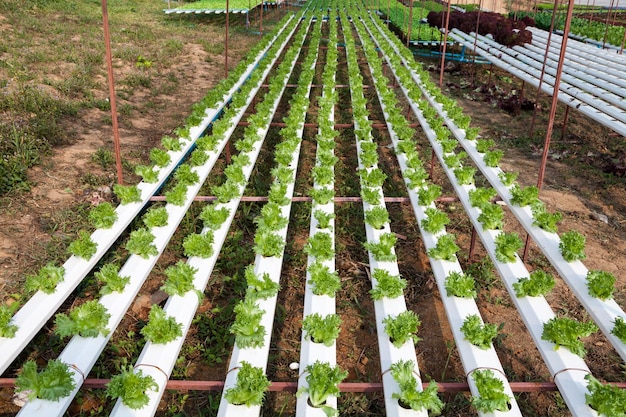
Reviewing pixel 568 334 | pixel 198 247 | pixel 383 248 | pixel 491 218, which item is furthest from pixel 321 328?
pixel 491 218

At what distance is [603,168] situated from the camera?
27.5 feet

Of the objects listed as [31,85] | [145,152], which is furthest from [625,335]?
[31,85]

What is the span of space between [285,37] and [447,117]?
8.74 meters

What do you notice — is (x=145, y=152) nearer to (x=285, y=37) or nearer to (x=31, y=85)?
(x=31, y=85)

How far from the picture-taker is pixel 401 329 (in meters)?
3.84

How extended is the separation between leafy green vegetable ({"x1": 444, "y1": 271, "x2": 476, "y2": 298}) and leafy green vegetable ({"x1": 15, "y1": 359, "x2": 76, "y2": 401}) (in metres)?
2.92

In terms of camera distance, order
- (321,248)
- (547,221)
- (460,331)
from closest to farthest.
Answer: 1. (460,331)
2. (321,248)
3. (547,221)

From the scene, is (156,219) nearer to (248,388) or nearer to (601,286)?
(248,388)

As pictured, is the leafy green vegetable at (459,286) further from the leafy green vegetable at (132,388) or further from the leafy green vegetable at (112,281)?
the leafy green vegetable at (112,281)

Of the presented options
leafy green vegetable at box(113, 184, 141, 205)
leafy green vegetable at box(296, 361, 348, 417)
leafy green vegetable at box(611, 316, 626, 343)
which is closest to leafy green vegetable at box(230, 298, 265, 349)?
leafy green vegetable at box(296, 361, 348, 417)

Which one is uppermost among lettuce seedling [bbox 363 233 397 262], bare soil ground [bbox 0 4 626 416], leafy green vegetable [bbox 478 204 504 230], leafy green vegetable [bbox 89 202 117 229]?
leafy green vegetable [bbox 478 204 504 230]

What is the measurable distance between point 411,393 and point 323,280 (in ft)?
4.57

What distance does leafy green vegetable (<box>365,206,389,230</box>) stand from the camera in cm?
546

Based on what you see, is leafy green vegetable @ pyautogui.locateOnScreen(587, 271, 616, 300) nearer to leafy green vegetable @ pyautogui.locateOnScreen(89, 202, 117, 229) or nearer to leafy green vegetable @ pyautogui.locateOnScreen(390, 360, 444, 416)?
leafy green vegetable @ pyautogui.locateOnScreen(390, 360, 444, 416)
